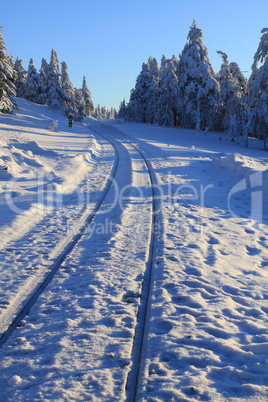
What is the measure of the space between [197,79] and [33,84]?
122 feet

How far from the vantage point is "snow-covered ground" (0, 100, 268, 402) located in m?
2.73

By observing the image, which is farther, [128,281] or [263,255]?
[263,255]

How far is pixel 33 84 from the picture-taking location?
60000 mm

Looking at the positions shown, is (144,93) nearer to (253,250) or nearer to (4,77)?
(4,77)

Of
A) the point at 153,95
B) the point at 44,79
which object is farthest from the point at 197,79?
the point at 44,79

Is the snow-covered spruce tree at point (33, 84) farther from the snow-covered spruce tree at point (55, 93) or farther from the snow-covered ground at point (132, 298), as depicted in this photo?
the snow-covered ground at point (132, 298)

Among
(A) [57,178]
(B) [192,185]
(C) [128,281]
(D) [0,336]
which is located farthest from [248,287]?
(A) [57,178]

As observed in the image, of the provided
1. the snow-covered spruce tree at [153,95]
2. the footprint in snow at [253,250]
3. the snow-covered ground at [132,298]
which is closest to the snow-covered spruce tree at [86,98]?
the snow-covered spruce tree at [153,95]

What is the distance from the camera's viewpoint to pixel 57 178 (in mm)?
11469

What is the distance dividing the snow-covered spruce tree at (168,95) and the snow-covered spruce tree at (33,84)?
87.7ft

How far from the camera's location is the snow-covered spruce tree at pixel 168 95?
47.1m

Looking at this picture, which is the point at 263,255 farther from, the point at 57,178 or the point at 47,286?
the point at 57,178

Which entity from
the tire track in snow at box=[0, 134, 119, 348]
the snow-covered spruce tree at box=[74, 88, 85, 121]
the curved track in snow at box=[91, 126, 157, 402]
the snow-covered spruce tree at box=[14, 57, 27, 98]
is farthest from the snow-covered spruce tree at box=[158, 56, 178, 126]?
the curved track in snow at box=[91, 126, 157, 402]

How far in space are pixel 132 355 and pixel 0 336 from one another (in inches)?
59.1
